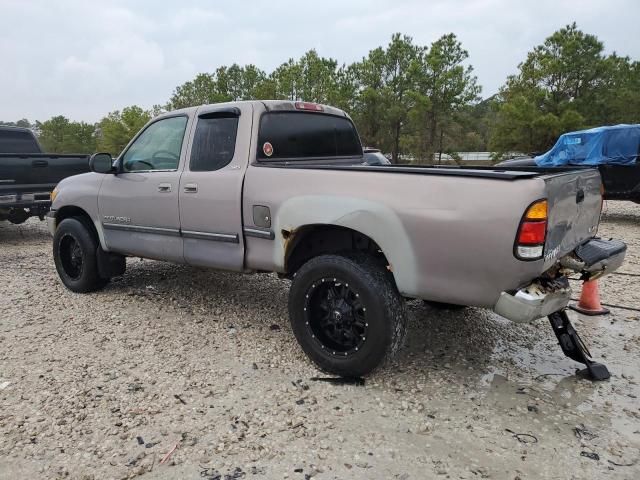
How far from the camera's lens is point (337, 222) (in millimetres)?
3180

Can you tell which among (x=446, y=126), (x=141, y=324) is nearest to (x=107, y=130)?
(x=446, y=126)

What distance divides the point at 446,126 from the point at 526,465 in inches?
1132

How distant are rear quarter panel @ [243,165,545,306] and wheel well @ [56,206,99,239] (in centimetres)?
282

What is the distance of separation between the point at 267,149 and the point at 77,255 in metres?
2.75

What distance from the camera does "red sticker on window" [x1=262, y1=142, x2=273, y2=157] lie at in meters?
3.88

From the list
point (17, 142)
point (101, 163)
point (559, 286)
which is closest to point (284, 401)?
point (559, 286)

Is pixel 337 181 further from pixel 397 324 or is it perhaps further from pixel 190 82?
pixel 190 82

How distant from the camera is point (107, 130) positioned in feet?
135

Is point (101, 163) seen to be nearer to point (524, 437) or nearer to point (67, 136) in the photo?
point (524, 437)

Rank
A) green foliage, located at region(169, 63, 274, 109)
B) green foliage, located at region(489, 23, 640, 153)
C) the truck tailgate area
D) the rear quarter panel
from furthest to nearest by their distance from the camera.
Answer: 1. green foliage, located at region(169, 63, 274, 109)
2. green foliage, located at region(489, 23, 640, 153)
3. the truck tailgate area
4. the rear quarter panel

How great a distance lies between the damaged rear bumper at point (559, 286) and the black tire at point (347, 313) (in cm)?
67

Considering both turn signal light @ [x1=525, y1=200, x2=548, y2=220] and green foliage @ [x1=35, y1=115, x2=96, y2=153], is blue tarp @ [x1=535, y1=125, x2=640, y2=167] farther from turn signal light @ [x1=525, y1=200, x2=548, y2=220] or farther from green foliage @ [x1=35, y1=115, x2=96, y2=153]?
green foliage @ [x1=35, y1=115, x2=96, y2=153]

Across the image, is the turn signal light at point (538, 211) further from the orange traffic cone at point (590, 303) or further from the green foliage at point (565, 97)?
the green foliage at point (565, 97)

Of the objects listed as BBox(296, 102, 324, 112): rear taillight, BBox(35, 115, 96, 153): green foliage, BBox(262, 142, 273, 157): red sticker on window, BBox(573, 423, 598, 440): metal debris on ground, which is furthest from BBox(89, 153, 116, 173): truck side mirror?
BBox(35, 115, 96, 153): green foliage
